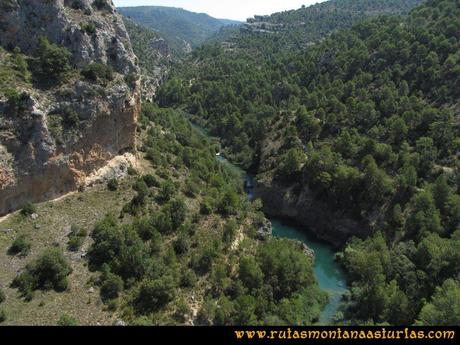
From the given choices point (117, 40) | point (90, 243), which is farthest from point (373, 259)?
point (117, 40)

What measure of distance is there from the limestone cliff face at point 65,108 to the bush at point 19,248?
4.60 m

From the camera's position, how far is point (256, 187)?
9944 centimetres

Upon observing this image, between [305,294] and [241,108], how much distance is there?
9662 cm

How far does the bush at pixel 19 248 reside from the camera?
155 ft

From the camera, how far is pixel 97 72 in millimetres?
60875

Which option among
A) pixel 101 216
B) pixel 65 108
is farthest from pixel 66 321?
pixel 65 108

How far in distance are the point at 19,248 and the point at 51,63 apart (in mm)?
24486

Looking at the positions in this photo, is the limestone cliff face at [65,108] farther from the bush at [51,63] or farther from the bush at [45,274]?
the bush at [45,274]

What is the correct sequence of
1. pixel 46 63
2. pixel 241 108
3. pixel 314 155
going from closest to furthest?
pixel 46 63, pixel 314 155, pixel 241 108

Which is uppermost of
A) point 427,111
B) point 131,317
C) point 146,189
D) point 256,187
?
point 427,111

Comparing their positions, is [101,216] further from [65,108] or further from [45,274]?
[65,108]

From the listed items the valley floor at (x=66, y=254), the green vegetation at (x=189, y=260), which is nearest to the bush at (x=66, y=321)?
the valley floor at (x=66, y=254)

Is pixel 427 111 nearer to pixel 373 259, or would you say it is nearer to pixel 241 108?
pixel 373 259

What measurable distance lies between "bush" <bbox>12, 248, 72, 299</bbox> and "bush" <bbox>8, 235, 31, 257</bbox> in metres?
1.74
